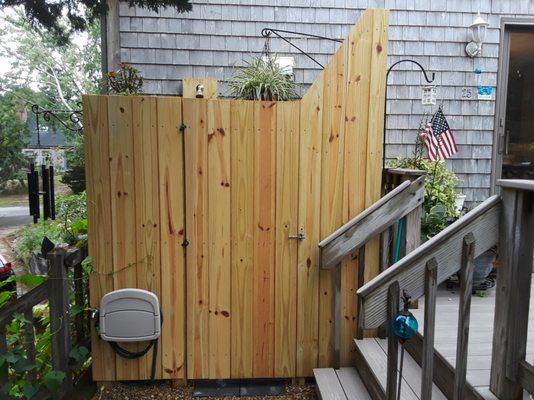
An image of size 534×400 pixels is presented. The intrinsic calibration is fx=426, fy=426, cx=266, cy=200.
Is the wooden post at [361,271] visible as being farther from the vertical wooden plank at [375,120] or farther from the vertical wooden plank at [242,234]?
the vertical wooden plank at [242,234]

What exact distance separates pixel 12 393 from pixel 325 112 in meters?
2.26

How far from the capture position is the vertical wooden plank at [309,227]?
264cm

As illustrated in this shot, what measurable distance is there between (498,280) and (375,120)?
140cm

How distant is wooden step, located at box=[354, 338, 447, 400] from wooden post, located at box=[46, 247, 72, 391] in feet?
5.84

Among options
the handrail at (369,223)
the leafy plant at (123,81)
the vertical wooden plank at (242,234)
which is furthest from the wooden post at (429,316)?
the leafy plant at (123,81)

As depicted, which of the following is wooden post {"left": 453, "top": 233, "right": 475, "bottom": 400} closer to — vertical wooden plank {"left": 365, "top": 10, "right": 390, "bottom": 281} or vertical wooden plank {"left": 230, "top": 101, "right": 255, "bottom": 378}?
vertical wooden plank {"left": 365, "top": 10, "right": 390, "bottom": 281}

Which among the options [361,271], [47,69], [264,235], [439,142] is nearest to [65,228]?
[264,235]

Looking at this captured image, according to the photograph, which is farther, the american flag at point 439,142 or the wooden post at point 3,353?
the american flag at point 439,142

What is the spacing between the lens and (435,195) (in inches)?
154

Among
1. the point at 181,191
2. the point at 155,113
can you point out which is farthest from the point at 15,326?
the point at 155,113

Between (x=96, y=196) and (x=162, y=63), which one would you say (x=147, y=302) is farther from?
(x=162, y=63)

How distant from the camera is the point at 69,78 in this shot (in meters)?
18.1

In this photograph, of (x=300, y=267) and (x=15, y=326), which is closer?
(x=15, y=326)

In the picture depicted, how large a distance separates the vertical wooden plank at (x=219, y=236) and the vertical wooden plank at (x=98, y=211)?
618 millimetres
